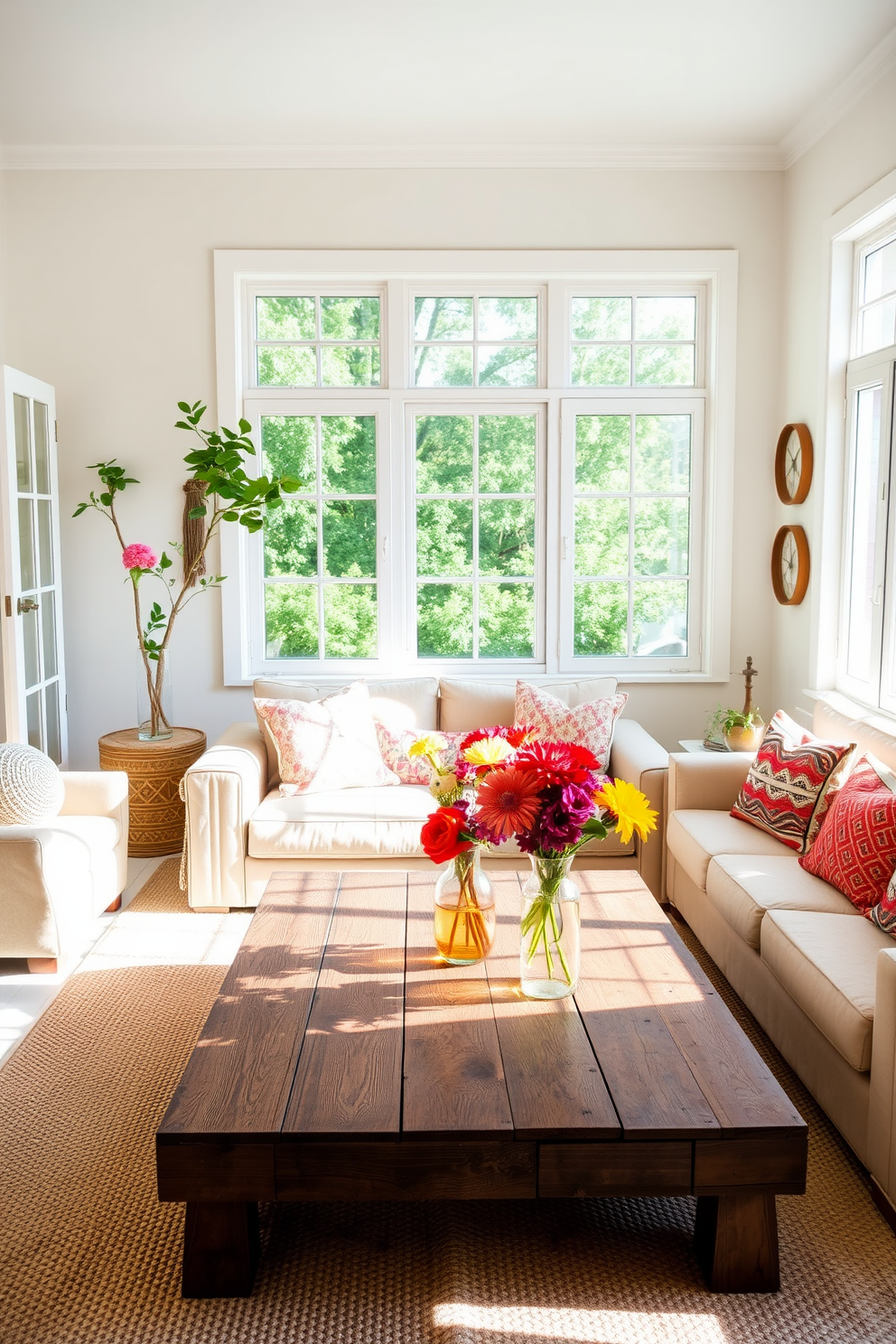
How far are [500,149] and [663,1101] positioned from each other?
13.5 feet

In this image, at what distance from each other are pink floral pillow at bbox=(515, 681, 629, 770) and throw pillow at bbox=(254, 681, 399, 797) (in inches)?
24.6

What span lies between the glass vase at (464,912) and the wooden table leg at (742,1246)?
2.41 ft

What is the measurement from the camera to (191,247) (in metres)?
4.83

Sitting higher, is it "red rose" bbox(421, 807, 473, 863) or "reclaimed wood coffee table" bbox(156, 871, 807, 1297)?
"red rose" bbox(421, 807, 473, 863)

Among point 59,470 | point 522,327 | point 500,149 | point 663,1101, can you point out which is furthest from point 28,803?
point 500,149

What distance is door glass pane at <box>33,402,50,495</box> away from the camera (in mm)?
4605

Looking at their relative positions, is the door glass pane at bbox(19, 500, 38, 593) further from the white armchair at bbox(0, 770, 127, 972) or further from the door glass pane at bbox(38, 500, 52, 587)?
the white armchair at bbox(0, 770, 127, 972)

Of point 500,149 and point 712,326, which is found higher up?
point 500,149

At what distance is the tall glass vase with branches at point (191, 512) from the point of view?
14.8ft

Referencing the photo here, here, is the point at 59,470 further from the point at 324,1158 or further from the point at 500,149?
the point at 324,1158

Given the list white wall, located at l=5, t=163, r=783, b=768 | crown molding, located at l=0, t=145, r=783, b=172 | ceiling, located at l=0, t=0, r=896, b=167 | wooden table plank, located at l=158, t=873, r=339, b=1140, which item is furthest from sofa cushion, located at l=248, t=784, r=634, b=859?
crown molding, located at l=0, t=145, r=783, b=172

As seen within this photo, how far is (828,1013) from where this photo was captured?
7.93ft

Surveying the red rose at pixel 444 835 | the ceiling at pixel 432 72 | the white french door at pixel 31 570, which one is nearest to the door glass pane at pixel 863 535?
the ceiling at pixel 432 72

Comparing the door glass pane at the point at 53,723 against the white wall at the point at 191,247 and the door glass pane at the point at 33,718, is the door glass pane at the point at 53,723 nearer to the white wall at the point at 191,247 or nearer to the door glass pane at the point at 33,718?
the door glass pane at the point at 33,718
